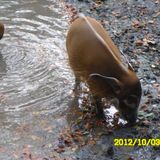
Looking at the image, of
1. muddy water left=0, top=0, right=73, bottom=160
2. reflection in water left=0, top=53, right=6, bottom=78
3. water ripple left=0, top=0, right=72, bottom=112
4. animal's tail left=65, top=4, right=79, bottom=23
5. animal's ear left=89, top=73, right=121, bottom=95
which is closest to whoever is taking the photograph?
animal's ear left=89, top=73, right=121, bottom=95

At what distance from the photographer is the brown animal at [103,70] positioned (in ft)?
17.5

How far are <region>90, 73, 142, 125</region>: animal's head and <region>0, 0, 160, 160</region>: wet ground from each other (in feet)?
1.01

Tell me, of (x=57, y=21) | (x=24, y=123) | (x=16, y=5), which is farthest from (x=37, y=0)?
(x=24, y=123)

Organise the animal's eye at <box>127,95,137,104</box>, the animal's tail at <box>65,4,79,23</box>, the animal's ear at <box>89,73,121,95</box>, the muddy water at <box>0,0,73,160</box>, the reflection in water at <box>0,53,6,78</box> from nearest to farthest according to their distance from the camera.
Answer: the animal's ear at <box>89,73,121,95</box>
the animal's eye at <box>127,95,137,104</box>
the muddy water at <box>0,0,73,160</box>
the reflection in water at <box>0,53,6,78</box>
the animal's tail at <box>65,4,79,23</box>

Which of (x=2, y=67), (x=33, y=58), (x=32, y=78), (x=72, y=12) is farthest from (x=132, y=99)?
(x=72, y=12)

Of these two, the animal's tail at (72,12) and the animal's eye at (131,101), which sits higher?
the animal's eye at (131,101)

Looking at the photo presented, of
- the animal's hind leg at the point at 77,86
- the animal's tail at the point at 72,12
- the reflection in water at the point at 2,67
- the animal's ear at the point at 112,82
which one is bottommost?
the animal's tail at the point at 72,12

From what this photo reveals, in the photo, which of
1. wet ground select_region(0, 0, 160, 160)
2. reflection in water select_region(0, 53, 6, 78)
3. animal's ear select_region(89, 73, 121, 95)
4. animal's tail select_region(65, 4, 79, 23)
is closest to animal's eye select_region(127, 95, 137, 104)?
animal's ear select_region(89, 73, 121, 95)

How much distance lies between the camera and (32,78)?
7.08 meters

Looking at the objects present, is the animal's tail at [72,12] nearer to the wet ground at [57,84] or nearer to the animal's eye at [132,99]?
the wet ground at [57,84]

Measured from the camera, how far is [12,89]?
267 inches

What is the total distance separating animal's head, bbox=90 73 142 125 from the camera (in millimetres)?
5305

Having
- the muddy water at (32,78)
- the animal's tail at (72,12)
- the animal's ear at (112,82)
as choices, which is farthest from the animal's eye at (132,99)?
the animal's tail at (72,12)

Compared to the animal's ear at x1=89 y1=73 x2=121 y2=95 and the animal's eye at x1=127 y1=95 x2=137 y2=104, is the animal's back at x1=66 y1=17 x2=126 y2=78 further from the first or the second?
the animal's eye at x1=127 y1=95 x2=137 y2=104
